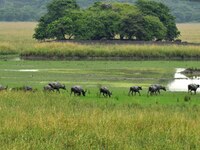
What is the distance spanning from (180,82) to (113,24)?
30040 millimetres

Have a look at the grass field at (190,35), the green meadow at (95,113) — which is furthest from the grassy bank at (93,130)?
the grass field at (190,35)

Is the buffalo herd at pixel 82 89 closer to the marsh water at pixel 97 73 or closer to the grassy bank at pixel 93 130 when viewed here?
the marsh water at pixel 97 73

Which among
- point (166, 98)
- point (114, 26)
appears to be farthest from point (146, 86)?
point (114, 26)

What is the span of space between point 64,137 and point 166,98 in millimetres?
11618

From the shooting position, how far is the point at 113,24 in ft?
208


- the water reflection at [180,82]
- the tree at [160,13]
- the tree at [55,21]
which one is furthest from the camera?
the tree at [160,13]

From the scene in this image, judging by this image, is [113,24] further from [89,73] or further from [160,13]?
[89,73]

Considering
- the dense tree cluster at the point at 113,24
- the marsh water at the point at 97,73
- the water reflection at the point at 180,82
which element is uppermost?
the dense tree cluster at the point at 113,24

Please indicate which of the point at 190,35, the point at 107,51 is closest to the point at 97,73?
the point at 107,51

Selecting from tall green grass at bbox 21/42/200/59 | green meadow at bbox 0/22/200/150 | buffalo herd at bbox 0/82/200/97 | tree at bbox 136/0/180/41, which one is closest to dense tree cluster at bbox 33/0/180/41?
tree at bbox 136/0/180/41

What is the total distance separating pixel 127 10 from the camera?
67.1 metres

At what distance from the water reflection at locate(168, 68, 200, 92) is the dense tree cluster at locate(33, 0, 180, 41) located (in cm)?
2253

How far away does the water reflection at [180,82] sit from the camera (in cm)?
3056

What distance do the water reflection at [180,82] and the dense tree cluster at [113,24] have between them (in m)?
22.5
